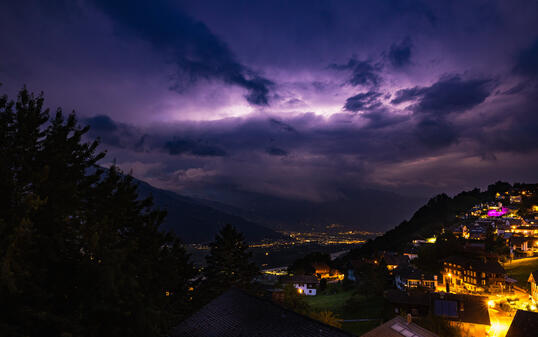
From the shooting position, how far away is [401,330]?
23781 mm

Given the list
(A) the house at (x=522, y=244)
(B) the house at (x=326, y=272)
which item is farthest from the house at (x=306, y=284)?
(A) the house at (x=522, y=244)

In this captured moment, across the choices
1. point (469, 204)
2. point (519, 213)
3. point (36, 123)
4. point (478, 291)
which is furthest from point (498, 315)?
point (469, 204)

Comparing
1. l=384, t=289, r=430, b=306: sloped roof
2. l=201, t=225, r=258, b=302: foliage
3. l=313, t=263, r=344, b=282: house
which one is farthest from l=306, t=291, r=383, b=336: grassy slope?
l=313, t=263, r=344, b=282: house

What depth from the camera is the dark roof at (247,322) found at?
15945 mm

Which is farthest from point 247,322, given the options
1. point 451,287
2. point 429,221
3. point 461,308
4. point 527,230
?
point 429,221

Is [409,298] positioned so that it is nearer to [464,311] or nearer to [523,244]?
[464,311]

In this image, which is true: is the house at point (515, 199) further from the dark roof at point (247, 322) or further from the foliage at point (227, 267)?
the dark roof at point (247, 322)

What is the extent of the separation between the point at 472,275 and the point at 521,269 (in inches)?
403

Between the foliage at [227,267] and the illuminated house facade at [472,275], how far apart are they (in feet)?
163

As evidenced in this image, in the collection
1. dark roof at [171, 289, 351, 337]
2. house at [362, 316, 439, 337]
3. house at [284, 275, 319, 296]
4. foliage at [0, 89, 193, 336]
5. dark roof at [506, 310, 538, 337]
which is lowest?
house at [284, 275, 319, 296]

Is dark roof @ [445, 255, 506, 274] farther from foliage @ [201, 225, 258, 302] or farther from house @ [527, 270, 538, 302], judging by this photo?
foliage @ [201, 225, 258, 302]

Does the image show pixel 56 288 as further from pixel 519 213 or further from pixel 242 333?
pixel 519 213

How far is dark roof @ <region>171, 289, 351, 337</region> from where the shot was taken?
15.9 m

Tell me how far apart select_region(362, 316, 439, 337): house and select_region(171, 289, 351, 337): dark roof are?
11045mm
